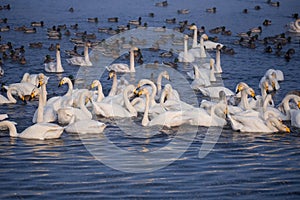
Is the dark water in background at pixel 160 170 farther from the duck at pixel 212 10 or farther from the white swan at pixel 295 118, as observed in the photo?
the duck at pixel 212 10

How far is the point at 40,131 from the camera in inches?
580

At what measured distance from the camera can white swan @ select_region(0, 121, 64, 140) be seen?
48.3 feet

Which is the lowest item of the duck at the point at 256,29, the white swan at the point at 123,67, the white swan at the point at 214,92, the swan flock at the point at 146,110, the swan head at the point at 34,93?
the duck at the point at 256,29

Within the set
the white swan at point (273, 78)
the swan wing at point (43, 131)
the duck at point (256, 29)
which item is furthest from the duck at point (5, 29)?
the swan wing at point (43, 131)

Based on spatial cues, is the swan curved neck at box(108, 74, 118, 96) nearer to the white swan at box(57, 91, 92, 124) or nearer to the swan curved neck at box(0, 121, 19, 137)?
the white swan at box(57, 91, 92, 124)

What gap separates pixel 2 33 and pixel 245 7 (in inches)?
684

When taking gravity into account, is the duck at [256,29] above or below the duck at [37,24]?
below

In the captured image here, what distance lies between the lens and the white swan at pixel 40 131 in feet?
48.3

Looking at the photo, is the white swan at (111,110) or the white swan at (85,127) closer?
the white swan at (85,127)

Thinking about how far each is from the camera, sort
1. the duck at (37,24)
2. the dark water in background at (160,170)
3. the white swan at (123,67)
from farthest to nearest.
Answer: the duck at (37,24)
the white swan at (123,67)
the dark water in background at (160,170)

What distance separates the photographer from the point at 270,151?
1452cm

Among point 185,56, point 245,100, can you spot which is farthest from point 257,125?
point 185,56

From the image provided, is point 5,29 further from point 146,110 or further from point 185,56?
point 146,110

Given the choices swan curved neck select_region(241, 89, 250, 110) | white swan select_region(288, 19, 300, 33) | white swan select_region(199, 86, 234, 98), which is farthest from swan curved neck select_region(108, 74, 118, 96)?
white swan select_region(288, 19, 300, 33)
